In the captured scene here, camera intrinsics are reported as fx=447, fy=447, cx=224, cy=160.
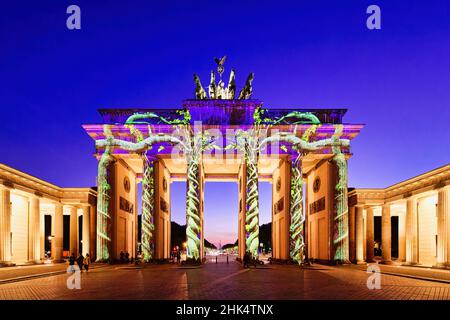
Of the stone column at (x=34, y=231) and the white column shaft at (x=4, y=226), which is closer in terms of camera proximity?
the white column shaft at (x=4, y=226)

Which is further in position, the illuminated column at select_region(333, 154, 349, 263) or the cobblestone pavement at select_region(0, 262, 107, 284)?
the illuminated column at select_region(333, 154, 349, 263)

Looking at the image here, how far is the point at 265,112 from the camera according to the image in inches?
1594

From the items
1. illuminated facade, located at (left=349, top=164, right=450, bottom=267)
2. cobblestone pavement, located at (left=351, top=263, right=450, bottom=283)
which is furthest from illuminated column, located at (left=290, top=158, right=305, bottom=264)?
illuminated facade, located at (left=349, top=164, right=450, bottom=267)

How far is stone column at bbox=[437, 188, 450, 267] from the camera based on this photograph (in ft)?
111

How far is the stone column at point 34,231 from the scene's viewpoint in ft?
139

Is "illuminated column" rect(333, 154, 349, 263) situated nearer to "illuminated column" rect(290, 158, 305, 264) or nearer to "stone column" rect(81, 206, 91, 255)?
"illuminated column" rect(290, 158, 305, 264)

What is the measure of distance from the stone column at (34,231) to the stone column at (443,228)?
3547 centimetres

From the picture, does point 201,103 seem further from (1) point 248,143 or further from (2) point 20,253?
(2) point 20,253

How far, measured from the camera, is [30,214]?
42.7 meters

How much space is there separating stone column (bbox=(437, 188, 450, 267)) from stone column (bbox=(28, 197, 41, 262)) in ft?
116

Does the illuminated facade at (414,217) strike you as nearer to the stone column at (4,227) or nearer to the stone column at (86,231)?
the stone column at (86,231)

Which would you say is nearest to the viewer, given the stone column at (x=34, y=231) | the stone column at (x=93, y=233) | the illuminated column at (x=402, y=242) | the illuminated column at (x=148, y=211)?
the illuminated column at (x=148, y=211)

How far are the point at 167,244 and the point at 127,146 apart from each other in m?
16.1

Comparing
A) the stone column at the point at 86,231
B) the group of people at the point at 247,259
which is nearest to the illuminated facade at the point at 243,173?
the group of people at the point at 247,259
